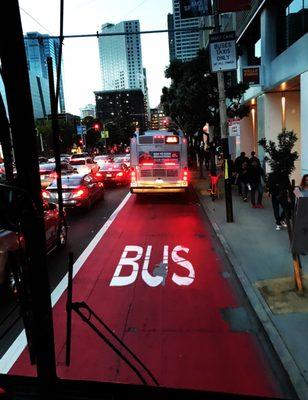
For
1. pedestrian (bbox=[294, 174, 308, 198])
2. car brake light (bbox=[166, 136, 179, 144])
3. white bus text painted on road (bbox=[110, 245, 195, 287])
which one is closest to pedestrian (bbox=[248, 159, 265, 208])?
car brake light (bbox=[166, 136, 179, 144])

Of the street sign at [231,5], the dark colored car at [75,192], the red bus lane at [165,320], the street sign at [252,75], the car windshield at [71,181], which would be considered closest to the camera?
the red bus lane at [165,320]

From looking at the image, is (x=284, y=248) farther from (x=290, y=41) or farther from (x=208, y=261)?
(x=290, y=41)

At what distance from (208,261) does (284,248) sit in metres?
1.91

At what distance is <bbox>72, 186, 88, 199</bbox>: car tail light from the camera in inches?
702

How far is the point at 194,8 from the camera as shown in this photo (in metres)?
13.8

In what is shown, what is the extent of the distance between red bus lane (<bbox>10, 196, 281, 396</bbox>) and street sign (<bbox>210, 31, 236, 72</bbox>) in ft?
→ 18.3

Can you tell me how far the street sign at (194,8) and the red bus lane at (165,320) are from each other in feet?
22.8

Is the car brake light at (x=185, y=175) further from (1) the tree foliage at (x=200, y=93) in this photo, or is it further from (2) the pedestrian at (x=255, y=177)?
(1) the tree foliage at (x=200, y=93)

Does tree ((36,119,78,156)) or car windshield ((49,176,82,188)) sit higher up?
tree ((36,119,78,156))

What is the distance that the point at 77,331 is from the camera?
6.75 m

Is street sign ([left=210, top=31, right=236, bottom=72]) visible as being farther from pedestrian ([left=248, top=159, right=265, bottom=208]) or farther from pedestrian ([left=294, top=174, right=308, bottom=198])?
pedestrian ([left=294, top=174, right=308, bottom=198])

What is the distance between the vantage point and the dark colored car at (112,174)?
28484 millimetres

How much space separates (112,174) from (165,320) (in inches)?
861

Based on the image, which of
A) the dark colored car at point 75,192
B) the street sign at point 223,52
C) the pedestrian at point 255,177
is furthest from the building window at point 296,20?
the dark colored car at point 75,192
